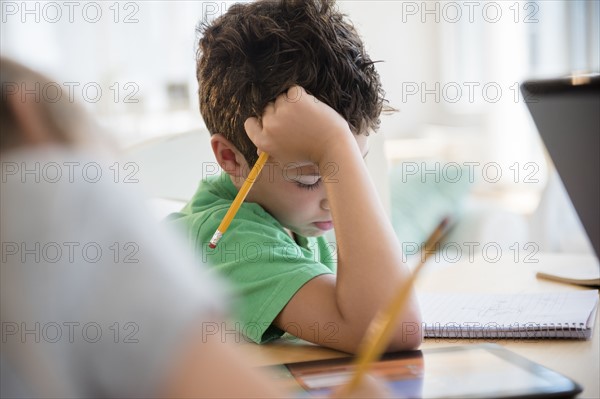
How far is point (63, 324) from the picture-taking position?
277 mm

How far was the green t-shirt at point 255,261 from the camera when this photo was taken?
0.86 m

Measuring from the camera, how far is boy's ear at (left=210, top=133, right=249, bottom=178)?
1054mm

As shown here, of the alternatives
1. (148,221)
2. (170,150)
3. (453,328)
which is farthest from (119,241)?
(170,150)

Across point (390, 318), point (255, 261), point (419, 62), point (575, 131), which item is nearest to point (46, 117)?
point (390, 318)

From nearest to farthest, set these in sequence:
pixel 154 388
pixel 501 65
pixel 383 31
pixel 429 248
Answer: pixel 154 388, pixel 429 248, pixel 501 65, pixel 383 31

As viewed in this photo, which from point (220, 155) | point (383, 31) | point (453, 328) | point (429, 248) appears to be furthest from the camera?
point (383, 31)

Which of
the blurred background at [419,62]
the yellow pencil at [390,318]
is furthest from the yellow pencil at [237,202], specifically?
the blurred background at [419,62]

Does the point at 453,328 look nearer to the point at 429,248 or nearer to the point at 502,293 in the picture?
the point at 502,293

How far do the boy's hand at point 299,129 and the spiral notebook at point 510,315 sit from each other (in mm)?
238

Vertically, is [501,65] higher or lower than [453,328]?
higher

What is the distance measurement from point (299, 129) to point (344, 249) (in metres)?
0.15

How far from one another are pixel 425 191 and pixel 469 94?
253cm

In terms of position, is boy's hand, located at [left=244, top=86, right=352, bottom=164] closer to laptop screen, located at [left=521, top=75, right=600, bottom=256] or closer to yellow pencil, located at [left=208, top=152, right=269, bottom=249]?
yellow pencil, located at [left=208, top=152, right=269, bottom=249]

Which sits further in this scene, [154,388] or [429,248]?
[429,248]
